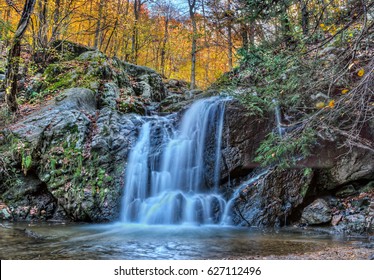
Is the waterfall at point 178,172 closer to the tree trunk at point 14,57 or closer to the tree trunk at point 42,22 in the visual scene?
the tree trunk at point 14,57

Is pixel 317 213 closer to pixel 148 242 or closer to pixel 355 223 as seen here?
pixel 355 223

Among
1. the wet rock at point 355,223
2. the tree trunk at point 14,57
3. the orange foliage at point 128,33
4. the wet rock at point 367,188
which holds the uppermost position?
the orange foliage at point 128,33

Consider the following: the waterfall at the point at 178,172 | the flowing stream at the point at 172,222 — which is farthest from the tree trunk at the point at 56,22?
the waterfall at the point at 178,172

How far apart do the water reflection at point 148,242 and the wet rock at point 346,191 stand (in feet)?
4.53

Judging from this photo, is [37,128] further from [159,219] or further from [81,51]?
[81,51]

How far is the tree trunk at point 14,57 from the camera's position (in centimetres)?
799

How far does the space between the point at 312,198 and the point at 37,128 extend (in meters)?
7.09

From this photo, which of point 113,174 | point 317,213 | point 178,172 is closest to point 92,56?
point 113,174

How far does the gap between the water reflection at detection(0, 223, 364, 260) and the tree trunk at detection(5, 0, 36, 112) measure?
3.95 metres

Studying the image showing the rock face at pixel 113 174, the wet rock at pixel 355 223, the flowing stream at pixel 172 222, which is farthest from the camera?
the rock face at pixel 113 174

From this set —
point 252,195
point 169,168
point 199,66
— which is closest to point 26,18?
point 169,168

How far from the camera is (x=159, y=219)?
6.95m

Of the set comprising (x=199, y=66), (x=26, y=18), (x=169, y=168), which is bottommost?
(x=169, y=168)

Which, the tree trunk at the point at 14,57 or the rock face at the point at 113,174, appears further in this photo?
the tree trunk at the point at 14,57
